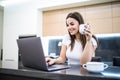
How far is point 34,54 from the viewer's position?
2.81ft

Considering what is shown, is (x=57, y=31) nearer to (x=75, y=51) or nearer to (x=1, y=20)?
(x=1, y=20)

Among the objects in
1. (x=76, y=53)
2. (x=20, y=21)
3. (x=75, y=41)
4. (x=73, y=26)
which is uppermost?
(x=20, y=21)

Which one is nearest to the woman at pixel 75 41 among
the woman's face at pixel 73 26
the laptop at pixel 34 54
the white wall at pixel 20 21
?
the woman's face at pixel 73 26

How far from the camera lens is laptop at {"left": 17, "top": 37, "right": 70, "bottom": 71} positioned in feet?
2.63

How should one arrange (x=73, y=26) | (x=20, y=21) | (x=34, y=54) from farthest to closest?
(x=20, y=21) < (x=73, y=26) < (x=34, y=54)

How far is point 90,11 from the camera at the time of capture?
3.47 meters

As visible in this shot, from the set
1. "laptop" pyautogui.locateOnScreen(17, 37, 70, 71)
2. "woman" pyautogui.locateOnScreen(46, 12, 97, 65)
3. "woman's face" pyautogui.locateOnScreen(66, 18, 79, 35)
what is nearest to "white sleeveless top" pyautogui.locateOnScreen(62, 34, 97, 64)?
"woman" pyautogui.locateOnScreen(46, 12, 97, 65)

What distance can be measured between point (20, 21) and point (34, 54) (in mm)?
3404

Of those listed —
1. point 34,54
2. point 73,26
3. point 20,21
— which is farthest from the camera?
point 20,21

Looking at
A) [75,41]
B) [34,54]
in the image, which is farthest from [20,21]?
[34,54]

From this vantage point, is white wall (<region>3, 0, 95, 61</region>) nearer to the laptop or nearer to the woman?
the woman

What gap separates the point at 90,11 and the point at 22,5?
1783mm

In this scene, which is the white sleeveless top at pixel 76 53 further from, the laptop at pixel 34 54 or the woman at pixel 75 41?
the laptop at pixel 34 54

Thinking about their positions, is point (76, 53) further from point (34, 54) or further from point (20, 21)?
point (20, 21)
